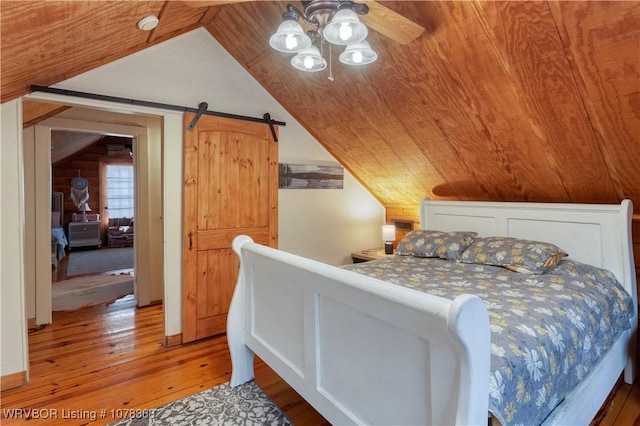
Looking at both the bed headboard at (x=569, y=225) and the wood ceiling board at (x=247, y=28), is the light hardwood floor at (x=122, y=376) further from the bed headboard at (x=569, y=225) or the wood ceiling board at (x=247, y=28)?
the wood ceiling board at (x=247, y=28)

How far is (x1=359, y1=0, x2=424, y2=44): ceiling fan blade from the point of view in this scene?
1412 millimetres

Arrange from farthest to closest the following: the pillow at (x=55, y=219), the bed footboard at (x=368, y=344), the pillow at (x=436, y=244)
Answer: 1. the pillow at (x=55, y=219)
2. the pillow at (x=436, y=244)
3. the bed footboard at (x=368, y=344)

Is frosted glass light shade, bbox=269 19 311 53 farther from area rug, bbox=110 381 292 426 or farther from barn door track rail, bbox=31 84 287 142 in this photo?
area rug, bbox=110 381 292 426

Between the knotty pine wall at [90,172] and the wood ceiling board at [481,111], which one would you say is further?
the knotty pine wall at [90,172]

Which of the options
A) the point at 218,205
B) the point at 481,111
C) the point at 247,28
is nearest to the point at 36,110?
the point at 218,205

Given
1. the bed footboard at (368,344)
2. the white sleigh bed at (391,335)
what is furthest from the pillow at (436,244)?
the bed footboard at (368,344)

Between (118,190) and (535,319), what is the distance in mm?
9624

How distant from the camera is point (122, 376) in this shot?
235 cm

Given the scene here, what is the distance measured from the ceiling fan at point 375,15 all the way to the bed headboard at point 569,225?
1875 mm

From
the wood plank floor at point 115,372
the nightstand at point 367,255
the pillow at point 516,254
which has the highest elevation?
the pillow at point 516,254

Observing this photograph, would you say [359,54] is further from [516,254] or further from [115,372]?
[115,372]

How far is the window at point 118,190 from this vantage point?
855cm

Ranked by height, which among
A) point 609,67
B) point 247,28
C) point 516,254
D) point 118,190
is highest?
point 247,28

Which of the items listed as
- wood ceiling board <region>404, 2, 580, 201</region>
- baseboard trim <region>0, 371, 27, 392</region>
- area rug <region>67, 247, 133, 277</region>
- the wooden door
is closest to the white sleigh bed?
wood ceiling board <region>404, 2, 580, 201</region>
